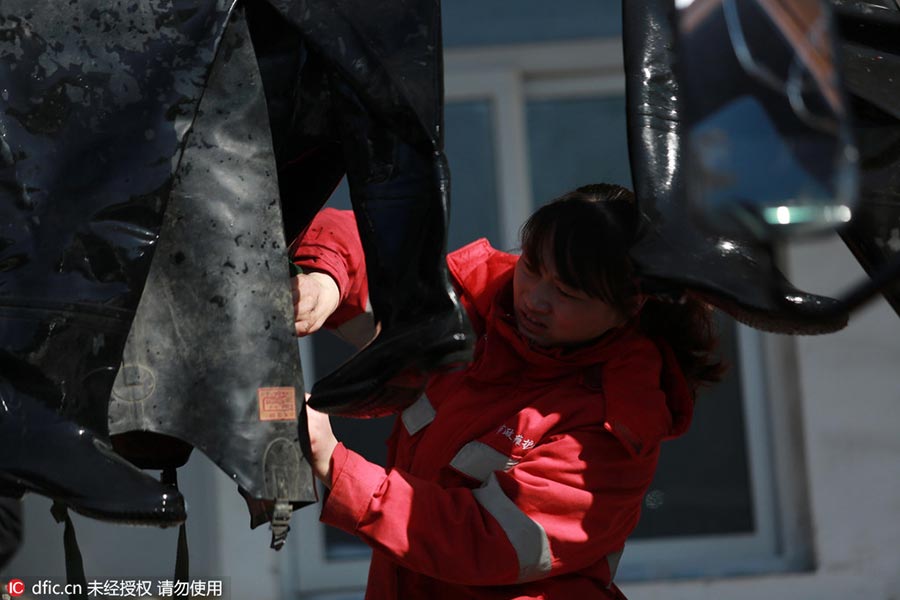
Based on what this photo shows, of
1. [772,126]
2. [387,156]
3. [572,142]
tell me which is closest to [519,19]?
[572,142]

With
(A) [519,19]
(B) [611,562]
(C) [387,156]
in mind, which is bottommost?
(B) [611,562]

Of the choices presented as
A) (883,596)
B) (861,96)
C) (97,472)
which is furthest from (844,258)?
(97,472)

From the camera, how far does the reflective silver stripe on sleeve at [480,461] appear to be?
1.59 metres

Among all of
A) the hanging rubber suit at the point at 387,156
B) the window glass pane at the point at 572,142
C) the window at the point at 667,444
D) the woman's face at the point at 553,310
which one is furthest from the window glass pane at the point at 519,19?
the hanging rubber suit at the point at 387,156

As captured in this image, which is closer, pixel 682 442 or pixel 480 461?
pixel 480 461

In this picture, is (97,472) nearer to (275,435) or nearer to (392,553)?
(275,435)

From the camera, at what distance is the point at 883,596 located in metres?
2.96

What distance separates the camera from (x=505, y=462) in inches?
62.7

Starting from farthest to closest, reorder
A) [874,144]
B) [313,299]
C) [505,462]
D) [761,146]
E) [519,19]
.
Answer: [519,19] → [505,462] → [313,299] → [874,144] → [761,146]

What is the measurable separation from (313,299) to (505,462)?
29cm

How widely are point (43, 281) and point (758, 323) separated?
602 mm

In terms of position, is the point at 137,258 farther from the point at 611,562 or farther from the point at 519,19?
the point at 519,19

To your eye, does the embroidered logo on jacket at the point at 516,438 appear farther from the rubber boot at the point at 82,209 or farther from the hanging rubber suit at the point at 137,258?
the rubber boot at the point at 82,209

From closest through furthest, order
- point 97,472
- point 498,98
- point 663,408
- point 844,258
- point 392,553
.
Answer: point 97,472
point 392,553
point 663,408
point 844,258
point 498,98
